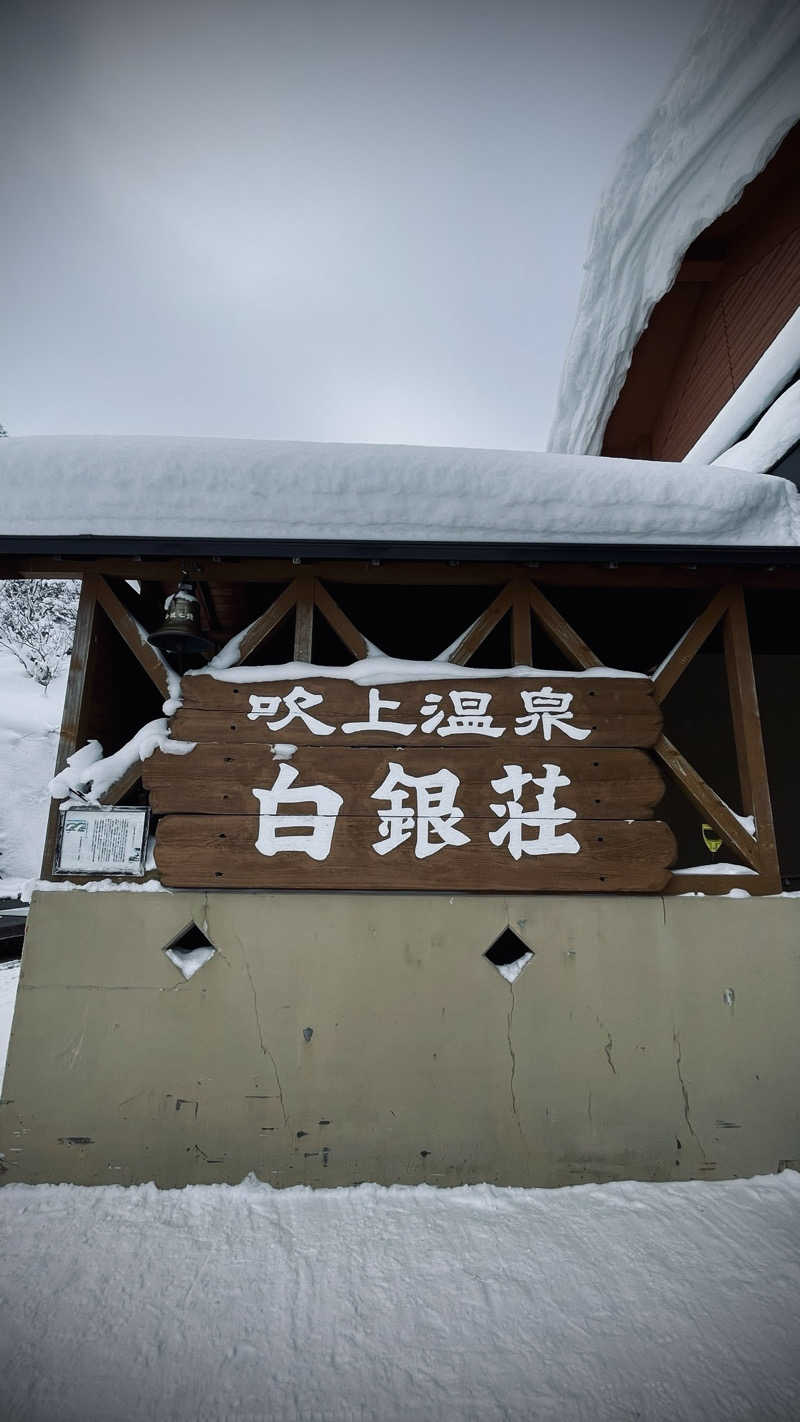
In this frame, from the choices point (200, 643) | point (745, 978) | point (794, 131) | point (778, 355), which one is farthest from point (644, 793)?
point (794, 131)

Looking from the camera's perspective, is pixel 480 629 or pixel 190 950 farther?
pixel 480 629

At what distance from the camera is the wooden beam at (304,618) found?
3.93 metres

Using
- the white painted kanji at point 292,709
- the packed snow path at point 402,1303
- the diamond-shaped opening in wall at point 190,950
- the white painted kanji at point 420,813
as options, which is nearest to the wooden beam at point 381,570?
the white painted kanji at point 292,709

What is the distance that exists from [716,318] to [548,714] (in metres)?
6.72

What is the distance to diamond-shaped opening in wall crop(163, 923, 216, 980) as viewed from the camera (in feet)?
11.5

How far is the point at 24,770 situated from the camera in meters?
21.3

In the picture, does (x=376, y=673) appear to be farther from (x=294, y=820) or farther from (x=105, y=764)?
(x=105, y=764)

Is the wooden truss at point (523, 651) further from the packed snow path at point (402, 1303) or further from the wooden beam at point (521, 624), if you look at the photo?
the packed snow path at point (402, 1303)

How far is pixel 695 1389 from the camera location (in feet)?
7.29

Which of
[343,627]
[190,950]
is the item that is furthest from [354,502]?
[190,950]

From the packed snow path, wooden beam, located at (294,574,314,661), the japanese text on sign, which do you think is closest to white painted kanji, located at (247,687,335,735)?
the japanese text on sign

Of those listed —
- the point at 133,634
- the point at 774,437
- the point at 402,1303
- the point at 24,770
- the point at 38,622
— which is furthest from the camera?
the point at 38,622

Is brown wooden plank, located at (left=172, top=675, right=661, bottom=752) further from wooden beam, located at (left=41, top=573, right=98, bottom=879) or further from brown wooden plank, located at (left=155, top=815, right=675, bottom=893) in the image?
wooden beam, located at (left=41, top=573, right=98, bottom=879)

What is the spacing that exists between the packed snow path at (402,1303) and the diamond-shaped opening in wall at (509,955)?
1.08 metres
